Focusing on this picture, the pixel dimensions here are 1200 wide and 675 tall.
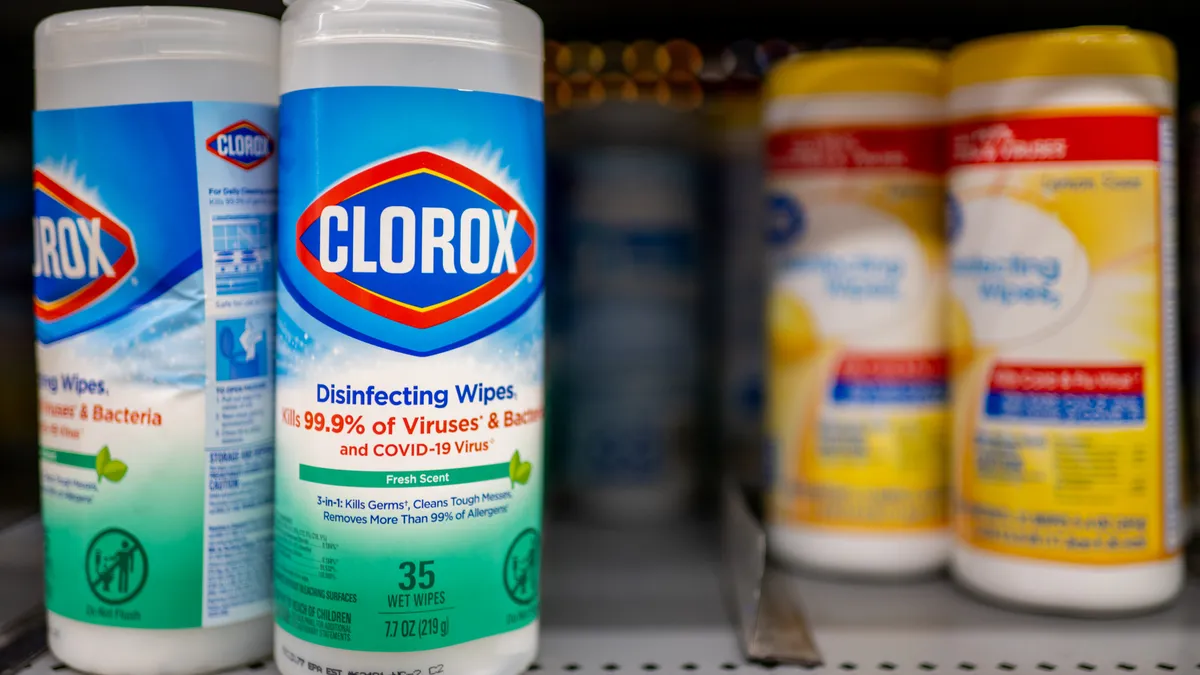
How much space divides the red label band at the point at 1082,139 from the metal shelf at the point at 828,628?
29cm

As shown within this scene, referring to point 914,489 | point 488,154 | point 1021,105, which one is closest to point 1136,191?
point 1021,105

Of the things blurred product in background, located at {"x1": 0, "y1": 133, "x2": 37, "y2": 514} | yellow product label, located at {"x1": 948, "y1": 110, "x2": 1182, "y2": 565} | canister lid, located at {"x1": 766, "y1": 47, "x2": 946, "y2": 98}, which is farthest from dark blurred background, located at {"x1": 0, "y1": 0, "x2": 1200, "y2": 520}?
yellow product label, located at {"x1": 948, "y1": 110, "x2": 1182, "y2": 565}

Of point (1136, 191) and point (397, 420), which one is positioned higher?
point (1136, 191)

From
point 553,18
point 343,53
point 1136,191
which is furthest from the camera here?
point 553,18

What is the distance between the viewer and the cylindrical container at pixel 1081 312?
0.63m

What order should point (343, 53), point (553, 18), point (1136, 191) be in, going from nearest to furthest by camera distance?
point (343, 53), point (1136, 191), point (553, 18)

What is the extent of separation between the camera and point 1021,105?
634 millimetres

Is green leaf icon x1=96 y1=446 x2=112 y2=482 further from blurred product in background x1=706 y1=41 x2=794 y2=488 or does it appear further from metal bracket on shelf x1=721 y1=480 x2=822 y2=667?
blurred product in background x1=706 y1=41 x2=794 y2=488

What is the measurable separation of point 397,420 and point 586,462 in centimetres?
44

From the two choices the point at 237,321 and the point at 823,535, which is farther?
the point at 823,535

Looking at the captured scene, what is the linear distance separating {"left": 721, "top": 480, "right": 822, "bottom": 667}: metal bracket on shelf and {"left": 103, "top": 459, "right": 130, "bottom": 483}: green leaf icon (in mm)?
351

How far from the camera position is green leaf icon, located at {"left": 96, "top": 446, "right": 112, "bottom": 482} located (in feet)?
1.74

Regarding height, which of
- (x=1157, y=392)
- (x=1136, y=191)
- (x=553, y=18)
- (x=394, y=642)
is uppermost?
(x=553, y=18)

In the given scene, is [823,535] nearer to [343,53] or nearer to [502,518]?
[502,518]
